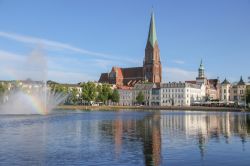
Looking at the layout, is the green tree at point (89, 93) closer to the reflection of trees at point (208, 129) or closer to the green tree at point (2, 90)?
the green tree at point (2, 90)

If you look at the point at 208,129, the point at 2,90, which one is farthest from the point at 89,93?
the point at 208,129

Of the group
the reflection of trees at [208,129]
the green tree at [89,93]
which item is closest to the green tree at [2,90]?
the green tree at [89,93]

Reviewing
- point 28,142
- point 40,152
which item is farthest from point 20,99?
point 40,152

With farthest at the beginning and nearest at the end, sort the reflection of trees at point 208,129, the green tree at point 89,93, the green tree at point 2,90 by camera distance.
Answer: the green tree at point 89,93 → the green tree at point 2,90 → the reflection of trees at point 208,129

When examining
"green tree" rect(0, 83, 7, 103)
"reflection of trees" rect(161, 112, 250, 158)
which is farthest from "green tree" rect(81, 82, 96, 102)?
"reflection of trees" rect(161, 112, 250, 158)

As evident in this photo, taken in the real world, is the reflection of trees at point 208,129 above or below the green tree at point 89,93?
below

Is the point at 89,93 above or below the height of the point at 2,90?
below

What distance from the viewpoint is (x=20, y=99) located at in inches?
4259

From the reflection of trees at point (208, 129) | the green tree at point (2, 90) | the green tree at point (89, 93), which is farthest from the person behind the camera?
the green tree at point (89, 93)

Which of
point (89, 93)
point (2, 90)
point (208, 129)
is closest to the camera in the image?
point (208, 129)

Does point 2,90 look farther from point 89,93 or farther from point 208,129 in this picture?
point 208,129

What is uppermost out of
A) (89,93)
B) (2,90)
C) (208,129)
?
(2,90)

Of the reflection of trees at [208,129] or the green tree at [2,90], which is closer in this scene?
the reflection of trees at [208,129]

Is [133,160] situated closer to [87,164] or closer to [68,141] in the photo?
[87,164]
